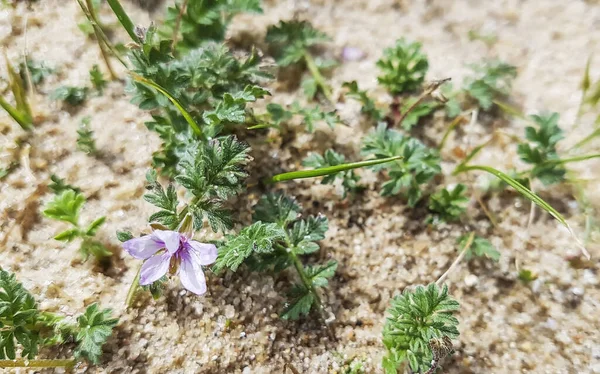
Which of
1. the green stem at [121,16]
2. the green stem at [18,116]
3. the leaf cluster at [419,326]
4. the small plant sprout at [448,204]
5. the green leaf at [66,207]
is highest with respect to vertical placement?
the green stem at [121,16]

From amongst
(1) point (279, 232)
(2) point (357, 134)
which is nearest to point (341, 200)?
(2) point (357, 134)

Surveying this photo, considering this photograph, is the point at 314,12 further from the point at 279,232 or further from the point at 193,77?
the point at 279,232

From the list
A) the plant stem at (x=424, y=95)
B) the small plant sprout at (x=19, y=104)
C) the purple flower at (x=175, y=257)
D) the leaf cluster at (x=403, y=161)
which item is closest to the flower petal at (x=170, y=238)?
the purple flower at (x=175, y=257)

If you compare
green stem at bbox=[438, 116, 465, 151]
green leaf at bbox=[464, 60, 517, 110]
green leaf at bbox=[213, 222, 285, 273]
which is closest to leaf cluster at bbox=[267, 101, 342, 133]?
green stem at bbox=[438, 116, 465, 151]

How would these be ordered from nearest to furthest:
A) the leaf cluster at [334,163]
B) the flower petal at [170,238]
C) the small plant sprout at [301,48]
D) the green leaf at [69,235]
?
1. the flower petal at [170,238]
2. the green leaf at [69,235]
3. the leaf cluster at [334,163]
4. the small plant sprout at [301,48]

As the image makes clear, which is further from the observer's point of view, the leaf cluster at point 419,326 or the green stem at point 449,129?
the green stem at point 449,129

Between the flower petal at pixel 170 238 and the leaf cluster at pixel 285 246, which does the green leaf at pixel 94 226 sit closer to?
the flower petal at pixel 170 238
